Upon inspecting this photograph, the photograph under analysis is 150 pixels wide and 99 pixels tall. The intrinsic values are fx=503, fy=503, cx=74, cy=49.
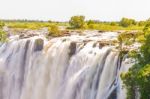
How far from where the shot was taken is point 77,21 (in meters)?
51.9

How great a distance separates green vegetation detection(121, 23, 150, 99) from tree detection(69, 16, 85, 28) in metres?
26.2

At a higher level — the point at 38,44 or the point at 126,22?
the point at 126,22

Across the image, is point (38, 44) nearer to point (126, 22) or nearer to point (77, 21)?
point (77, 21)

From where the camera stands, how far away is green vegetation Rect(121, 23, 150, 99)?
2322cm

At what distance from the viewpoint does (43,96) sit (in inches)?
1484

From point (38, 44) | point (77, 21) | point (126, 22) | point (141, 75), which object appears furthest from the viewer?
point (126, 22)

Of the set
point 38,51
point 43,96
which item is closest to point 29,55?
point 38,51

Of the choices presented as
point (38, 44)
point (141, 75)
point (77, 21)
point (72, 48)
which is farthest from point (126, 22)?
point (141, 75)

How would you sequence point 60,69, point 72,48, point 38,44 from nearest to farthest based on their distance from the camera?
point 72,48 < point 60,69 < point 38,44

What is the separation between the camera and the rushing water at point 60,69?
98.7 ft

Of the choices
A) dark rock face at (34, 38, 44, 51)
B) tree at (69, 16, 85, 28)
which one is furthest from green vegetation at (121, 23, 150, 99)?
tree at (69, 16, 85, 28)

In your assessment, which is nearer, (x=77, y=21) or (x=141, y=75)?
(x=141, y=75)

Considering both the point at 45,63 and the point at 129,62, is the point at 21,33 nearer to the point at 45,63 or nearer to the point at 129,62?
the point at 45,63

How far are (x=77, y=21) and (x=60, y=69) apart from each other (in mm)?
16208
